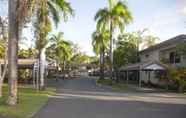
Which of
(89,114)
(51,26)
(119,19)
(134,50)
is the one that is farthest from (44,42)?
(134,50)

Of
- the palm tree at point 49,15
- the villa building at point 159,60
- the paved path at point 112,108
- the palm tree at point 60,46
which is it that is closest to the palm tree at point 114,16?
the villa building at point 159,60

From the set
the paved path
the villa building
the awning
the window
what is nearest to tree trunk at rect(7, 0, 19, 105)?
the paved path

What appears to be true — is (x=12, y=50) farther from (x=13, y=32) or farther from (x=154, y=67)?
(x=154, y=67)

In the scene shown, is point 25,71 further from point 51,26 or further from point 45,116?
point 45,116

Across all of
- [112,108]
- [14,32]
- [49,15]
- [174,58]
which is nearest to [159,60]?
[174,58]

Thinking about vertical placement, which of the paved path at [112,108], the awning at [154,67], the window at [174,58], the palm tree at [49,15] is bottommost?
the paved path at [112,108]

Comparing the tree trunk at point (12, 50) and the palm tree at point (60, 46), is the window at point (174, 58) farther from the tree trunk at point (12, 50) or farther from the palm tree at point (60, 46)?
the palm tree at point (60, 46)

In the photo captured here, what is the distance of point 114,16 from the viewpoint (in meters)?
53.7

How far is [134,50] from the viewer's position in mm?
69562

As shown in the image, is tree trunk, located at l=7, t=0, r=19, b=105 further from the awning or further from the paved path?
the awning

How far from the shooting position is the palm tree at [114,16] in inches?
2080

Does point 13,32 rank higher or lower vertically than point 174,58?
higher

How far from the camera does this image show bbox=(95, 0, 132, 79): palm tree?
52844mm

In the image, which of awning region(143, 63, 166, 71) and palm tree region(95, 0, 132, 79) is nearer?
awning region(143, 63, 166, 71)
